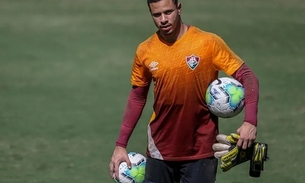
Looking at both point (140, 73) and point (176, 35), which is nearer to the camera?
point (176, 35)

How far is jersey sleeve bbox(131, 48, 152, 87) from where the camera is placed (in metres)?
6.34

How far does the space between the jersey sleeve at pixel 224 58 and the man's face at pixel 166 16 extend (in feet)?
1.15

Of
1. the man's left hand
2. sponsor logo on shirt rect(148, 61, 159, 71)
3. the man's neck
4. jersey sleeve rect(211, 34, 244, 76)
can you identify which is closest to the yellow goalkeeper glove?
the man's left hand

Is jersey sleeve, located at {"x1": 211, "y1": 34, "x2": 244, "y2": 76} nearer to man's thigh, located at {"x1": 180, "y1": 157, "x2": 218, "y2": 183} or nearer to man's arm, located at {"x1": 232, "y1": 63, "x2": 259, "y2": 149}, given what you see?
man's arm, located at {"x1": 232, "y1": 63, "x2": 259, "y2": 149}

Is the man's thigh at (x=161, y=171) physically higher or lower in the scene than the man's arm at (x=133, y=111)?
lower

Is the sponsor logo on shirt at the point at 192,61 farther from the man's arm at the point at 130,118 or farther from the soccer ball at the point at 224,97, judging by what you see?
the man's arm at the point at 130,118

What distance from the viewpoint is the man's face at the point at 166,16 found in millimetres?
6078

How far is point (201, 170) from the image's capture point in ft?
20.7

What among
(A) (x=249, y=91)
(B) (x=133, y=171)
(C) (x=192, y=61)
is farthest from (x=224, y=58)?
(B) (x=133, y=171)

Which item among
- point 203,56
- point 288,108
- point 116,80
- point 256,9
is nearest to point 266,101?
point 288,108

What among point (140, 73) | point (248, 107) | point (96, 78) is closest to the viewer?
point (248, 107)

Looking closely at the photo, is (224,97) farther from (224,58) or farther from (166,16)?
(166,16)

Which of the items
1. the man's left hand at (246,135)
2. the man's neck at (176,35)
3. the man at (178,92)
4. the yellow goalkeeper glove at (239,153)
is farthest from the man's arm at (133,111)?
the man's left hand at (246,135)

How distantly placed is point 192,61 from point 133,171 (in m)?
1.14
